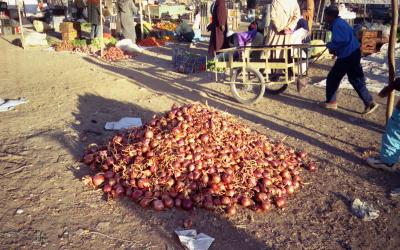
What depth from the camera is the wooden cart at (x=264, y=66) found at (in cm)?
638

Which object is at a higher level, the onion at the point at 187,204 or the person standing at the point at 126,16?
the person standing at the point at 126,16

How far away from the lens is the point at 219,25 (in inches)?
383

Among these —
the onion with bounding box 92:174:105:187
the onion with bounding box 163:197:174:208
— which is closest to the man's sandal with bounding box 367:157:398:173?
the onion with bounding box 163:197:174:208

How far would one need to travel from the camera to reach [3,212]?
11.2ft

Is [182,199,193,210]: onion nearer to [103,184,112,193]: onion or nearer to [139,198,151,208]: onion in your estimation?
[139,198,151,208]: onion

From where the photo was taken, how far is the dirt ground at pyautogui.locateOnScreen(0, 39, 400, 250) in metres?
3.16

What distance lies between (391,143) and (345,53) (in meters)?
2.21

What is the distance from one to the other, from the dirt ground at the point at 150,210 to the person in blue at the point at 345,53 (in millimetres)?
503

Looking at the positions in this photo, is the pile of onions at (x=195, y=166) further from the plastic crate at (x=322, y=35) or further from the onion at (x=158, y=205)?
the plastic crate at (x=322, y=35)

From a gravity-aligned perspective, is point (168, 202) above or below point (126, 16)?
below

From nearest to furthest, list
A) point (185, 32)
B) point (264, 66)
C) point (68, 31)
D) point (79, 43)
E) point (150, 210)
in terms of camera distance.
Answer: point (150, 210) < point (264, 66) < point (79, 43) < point (68, 31) < point (185, 32)

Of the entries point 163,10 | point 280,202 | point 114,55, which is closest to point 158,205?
point 280,202

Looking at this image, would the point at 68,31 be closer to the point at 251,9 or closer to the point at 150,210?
the point at 150,210

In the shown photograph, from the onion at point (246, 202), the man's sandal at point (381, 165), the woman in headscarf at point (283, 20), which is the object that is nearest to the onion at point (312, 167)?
the man's sandal at point (381, 165)
